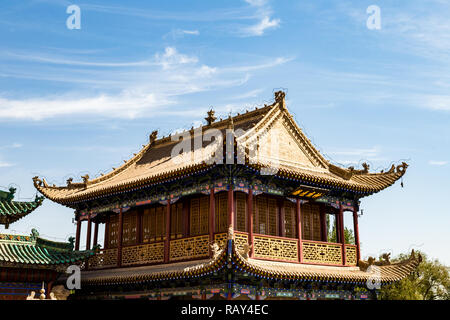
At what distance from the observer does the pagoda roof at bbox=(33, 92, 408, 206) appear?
62.4 feet

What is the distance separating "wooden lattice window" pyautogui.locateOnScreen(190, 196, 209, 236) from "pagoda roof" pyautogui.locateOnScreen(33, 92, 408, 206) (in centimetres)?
145

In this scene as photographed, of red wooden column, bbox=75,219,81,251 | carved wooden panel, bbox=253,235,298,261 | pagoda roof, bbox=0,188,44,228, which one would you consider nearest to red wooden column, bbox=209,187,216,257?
carved wooden panel, bbox=253,235,298,261

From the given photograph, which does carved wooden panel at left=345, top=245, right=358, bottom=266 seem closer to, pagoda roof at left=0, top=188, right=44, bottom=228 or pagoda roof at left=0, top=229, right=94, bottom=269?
pagoda roof at left=0, top=229, right=94, bottom=269

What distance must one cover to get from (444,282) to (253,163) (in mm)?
22355

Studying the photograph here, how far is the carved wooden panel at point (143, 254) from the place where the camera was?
19.2 metres

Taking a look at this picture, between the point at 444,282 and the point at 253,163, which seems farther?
the point at 444,282

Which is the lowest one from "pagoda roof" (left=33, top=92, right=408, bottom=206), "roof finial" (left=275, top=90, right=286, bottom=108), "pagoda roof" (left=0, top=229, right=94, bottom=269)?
"pagoda roof" (left=0, top=229, right=94, bottom=269)

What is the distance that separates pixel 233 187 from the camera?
17906 mm

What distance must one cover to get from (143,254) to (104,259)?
233cm
